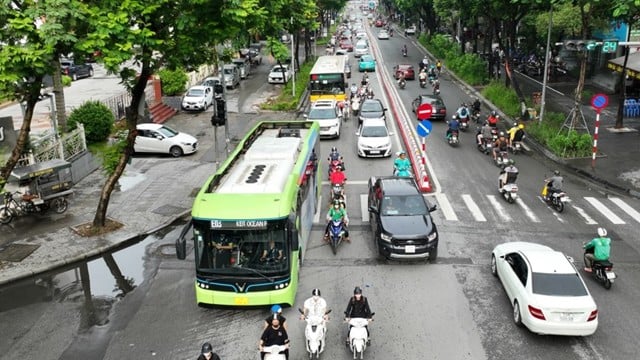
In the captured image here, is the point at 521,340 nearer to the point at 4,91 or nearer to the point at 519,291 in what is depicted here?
the point at 519,291

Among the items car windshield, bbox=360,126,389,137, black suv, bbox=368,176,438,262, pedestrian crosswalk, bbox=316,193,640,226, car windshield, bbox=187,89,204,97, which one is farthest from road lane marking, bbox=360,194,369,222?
car windshield, bbox=187,89,204,97

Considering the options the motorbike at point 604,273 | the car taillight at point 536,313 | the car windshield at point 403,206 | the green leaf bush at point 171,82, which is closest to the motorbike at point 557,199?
the motorbike at point 604,273

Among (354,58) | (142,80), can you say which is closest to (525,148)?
(142,80)

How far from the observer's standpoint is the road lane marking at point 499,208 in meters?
20.6

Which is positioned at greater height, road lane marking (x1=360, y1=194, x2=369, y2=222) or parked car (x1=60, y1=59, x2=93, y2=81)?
parked car (x1=60, y1=59, x2=93, y2=81)

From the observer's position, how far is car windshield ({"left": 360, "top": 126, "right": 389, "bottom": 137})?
29.1 m

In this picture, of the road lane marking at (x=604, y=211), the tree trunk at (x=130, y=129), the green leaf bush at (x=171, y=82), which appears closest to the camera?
the tree trunk at (x=130, y=129)

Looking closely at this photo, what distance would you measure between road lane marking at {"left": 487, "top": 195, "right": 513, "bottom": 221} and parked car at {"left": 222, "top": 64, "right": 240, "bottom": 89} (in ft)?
98.1

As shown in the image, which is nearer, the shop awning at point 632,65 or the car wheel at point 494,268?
the car wheel at point 494,268

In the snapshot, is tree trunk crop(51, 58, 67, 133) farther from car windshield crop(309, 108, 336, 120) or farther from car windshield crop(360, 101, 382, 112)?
car windshield crop(360, 101, 382, 112)

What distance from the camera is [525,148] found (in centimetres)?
3016

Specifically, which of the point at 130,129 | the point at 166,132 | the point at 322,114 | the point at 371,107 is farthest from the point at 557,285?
the point at 371,107

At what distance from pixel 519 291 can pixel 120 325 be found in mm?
9142

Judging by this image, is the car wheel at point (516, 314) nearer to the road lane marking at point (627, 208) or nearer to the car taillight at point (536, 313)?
the car taillight at point (536, 313)
